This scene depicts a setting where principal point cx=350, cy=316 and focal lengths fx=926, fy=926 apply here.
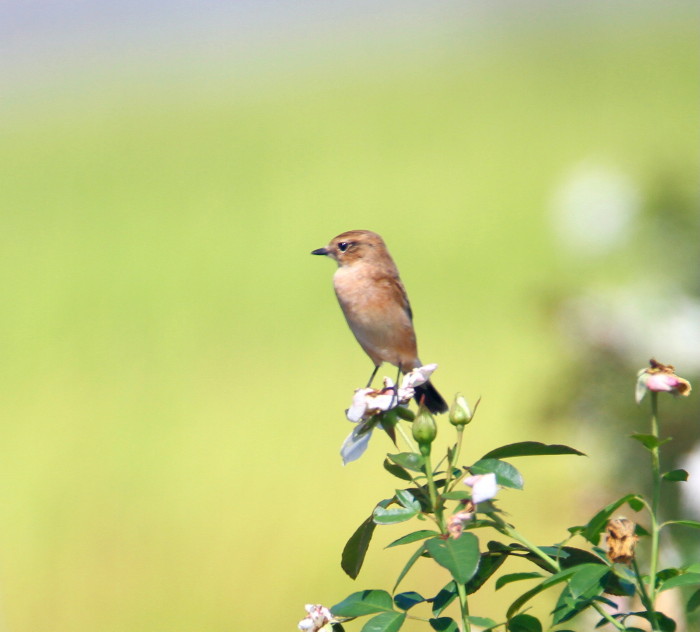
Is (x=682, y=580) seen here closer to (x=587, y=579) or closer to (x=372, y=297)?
(x=587, y=579)

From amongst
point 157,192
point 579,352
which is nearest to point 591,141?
point 157,192

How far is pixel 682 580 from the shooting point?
1.01 metres

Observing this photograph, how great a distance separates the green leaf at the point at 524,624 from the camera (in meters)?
1.08

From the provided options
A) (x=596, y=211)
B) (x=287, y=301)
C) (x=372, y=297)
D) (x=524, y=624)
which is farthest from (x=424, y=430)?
(x=287, y=301)

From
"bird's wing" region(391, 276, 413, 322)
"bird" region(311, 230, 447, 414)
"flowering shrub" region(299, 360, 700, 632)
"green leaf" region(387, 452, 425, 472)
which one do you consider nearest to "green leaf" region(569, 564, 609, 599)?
"flowering shrub" region(299, 360, 700, 632)

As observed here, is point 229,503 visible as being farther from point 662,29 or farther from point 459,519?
point 662,29

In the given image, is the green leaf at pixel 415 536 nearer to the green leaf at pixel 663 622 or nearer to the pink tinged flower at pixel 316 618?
the pink tinged flower at pixel 316 618

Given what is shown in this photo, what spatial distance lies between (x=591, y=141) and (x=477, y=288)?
3.41 metres

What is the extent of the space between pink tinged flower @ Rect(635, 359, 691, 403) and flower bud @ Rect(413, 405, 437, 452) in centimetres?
23

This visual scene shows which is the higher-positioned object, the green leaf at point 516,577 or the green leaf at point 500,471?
the green leaf at point 500,471

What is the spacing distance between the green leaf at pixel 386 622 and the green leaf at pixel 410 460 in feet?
0.54

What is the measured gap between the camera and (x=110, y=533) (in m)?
5.25

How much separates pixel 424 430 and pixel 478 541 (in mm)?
154

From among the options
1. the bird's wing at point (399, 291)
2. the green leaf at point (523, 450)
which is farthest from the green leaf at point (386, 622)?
the bird's wing at point (399, 291)
